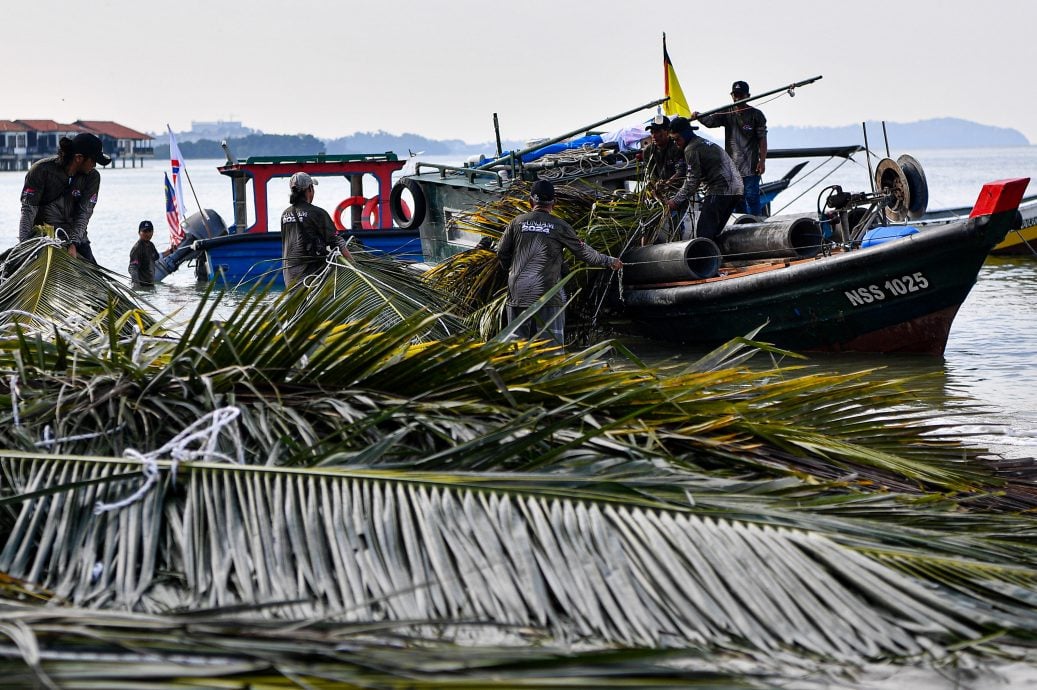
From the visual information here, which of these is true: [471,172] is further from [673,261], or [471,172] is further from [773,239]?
[773,239]

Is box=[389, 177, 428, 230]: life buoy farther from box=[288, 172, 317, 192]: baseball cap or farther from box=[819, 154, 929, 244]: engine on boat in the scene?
box=[288, 172, 317, 192]: baseball cap

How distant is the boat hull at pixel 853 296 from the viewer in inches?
439

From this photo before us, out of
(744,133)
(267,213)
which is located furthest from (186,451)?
(267,213)

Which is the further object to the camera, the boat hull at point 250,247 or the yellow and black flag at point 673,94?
the boat hull at point 250,247

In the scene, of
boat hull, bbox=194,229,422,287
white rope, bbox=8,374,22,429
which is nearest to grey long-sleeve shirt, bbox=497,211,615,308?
white rope, bbox=8,374,22,429

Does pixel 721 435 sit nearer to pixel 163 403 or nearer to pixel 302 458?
pixel 302 458

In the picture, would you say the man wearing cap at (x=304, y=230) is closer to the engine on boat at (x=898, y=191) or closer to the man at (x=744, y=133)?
A: the man at (x=744, y=133)

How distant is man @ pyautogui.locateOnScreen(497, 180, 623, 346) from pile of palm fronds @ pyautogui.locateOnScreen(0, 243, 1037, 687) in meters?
6.28

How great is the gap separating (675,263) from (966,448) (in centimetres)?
808

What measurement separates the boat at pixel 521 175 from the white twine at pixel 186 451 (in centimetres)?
937

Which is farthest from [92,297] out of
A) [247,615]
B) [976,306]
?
[976,306]

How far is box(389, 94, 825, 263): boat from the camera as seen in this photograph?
13.1 m

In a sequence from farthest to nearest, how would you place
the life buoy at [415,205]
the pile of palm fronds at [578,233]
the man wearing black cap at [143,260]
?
1. the man wearing black cap at [143,260]
2. the life buoy at [415,205]
3. the pile of palm fronds at [578,233]

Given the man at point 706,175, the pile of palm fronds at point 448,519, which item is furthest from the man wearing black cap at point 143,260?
the pile of palm fronds at point 448,519
